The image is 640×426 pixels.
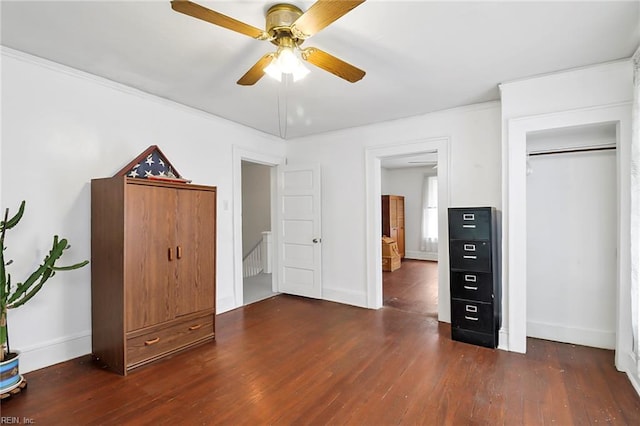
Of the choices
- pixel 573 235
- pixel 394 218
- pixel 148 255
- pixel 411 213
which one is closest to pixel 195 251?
pixel 148 255

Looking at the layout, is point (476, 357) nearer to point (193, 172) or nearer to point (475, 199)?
point (475, 199)

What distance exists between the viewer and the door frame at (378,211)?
3791mm

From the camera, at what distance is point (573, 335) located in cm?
312

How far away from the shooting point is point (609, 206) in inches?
117

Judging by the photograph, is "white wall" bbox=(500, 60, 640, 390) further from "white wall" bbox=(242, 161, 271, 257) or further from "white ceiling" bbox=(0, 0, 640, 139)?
"white wall" bbox=(242, 161, 271, 257)

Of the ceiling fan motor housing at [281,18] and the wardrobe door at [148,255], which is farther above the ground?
the ceiling fan motor housing at [281,18]

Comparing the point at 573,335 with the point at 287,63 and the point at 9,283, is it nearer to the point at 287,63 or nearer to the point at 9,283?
the point at 287,63

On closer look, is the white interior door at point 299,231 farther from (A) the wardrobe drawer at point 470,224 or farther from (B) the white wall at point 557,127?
(B) the white wall at point 557,127

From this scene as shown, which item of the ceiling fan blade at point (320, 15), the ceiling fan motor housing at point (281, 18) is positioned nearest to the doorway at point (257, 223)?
the ceiling fan motor housing at point (281, 18)

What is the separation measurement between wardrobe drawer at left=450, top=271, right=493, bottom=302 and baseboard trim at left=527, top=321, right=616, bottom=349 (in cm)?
74

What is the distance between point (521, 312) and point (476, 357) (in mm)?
612

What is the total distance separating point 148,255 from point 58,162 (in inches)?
43.7

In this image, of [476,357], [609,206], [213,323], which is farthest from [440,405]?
[609,206]

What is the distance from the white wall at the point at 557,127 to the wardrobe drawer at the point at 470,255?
7.0 inches
